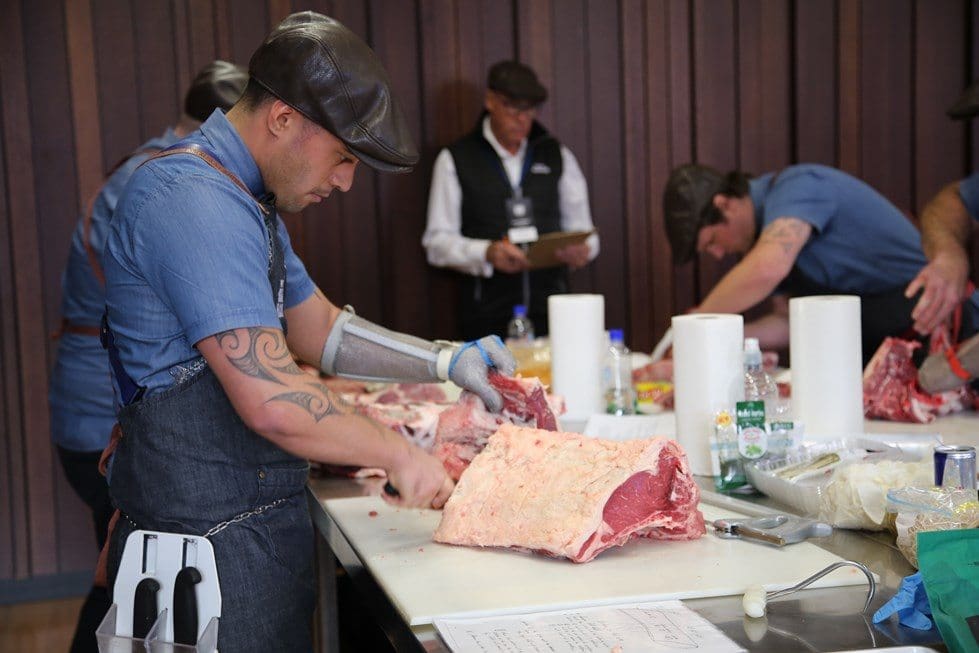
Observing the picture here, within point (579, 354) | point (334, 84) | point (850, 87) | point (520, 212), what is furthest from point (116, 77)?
point (850, 87)

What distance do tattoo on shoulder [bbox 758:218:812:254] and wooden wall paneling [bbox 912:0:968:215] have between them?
2993mm

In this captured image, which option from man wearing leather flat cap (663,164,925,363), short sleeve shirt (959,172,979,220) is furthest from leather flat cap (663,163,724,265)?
short sleeve shirt (959,172,979,220)

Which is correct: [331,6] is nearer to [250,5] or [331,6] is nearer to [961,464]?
[250,5]

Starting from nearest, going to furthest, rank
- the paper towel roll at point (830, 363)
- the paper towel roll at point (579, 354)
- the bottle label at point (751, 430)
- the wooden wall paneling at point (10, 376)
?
the bottle label at point (751, 430) < the paper towel roll at point (830, 363) < the paper towel roll at point (579, 354) < the wooden wall paneling at point (10, 376)

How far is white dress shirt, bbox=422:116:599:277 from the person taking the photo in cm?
504

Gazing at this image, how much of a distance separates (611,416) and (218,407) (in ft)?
4.23

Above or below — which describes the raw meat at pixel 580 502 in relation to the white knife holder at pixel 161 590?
above

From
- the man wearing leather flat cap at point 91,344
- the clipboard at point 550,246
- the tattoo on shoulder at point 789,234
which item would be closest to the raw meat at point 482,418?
the man wearing leather flat cap at point 91,344

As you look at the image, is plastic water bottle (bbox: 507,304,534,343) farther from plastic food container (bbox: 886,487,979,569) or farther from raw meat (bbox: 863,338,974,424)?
plastic food container (bbox: 886,487,979,569)

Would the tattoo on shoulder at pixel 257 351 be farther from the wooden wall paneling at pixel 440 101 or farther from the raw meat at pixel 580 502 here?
the wooden wall paneling at pixel 440 101

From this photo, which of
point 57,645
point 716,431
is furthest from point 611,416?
point 57,645

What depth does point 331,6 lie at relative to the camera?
5109 millimetres

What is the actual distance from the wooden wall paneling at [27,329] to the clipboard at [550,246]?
2.19 meters

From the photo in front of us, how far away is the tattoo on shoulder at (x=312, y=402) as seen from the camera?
163cm
